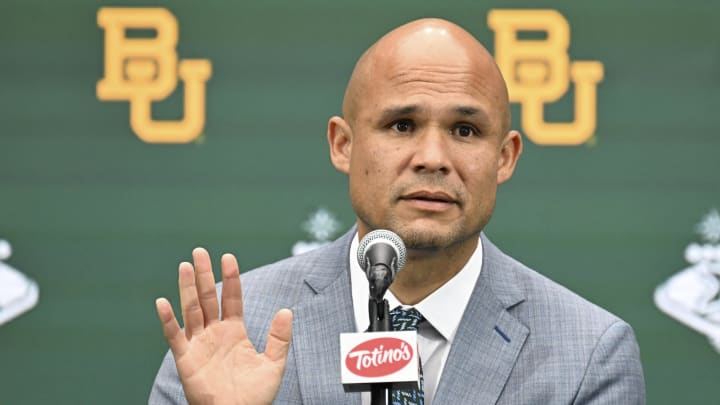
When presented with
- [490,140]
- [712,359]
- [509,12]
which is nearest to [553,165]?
[509,12]

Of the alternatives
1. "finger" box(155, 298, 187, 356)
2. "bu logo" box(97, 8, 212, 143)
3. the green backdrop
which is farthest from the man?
"bu logo" box(97, 8, 212, 143)

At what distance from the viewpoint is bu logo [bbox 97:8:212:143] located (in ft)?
12.4

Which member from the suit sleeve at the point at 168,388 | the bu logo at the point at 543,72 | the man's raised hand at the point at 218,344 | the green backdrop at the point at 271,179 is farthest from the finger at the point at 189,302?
the bu logo at the point at 543,72

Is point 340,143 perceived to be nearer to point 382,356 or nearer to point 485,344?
point 485,344

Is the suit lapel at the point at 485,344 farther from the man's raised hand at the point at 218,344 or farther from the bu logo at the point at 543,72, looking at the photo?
the bu logo at the point at 543,72

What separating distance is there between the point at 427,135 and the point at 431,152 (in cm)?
7

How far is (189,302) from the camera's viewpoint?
2322 millimetres

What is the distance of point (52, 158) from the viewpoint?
382 centimetres

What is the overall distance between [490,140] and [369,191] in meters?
0.34

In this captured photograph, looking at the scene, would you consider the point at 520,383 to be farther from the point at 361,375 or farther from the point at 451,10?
the point at 451,10

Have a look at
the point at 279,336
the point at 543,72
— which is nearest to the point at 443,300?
the point at 279,336

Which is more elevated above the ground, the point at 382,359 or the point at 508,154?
the point at 508,154

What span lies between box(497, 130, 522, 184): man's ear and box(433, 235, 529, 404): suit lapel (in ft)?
0.78

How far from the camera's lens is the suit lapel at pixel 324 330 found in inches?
102
